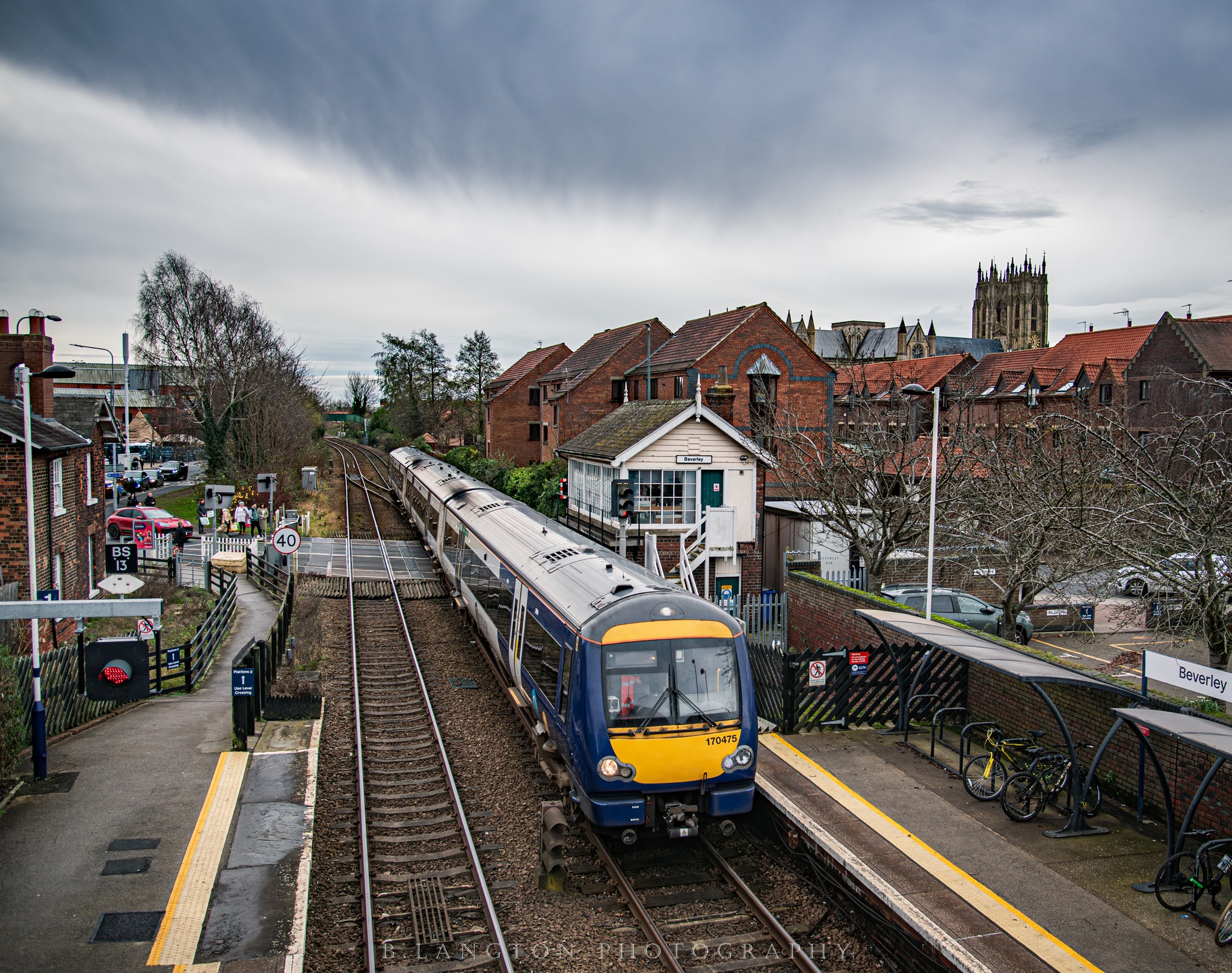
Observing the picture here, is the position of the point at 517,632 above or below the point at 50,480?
below

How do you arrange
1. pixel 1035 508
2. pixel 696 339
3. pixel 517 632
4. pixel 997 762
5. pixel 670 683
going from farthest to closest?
pixel 696 339, pixel 1035 508, pixel 517 632, pixel 997 762, pixel 670 683

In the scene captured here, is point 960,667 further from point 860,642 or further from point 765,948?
point 765,948

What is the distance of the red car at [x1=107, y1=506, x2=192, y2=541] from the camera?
3148 centimetres

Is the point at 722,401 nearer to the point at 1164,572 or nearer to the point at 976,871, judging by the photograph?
the point at 1164,572

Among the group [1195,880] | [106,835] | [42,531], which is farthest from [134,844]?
[42,531]

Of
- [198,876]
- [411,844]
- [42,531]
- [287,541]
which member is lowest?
[411,844]

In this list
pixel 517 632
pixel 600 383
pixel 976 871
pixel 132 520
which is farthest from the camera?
pixel 600 383

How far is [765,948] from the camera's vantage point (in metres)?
7.51

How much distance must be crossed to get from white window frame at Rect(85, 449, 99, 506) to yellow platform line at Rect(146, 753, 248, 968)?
15.3 metres

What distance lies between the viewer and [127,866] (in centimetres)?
838

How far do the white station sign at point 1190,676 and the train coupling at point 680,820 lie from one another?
4620 millimetres

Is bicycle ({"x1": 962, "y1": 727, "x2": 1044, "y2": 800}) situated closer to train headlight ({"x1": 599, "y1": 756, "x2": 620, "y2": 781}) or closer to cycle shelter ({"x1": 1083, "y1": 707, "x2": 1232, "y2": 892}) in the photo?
cycle shelter ({"x1": 1083, "y1": 707, "x2": 1232, "y2": 892})

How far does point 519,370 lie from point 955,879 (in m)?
52.1

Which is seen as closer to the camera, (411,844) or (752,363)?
(411,844)
